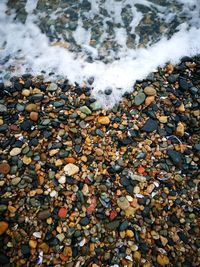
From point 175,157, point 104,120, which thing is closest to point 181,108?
point 175,157

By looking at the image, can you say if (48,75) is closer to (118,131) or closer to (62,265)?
(118,131)

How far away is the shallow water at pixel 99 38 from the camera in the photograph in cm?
374

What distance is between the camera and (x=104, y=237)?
268 centimetres

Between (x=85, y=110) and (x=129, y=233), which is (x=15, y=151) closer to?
(x=85, y=110)

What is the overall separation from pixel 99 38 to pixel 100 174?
214 cm

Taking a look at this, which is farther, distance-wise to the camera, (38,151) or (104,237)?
(38,151)

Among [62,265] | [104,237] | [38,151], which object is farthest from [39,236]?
[38,151]

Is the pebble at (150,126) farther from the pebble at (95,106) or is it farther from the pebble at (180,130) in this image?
the pebble at (95,106)

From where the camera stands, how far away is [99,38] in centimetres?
416

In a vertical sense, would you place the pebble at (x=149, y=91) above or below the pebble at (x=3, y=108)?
above

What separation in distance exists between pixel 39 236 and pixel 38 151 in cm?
87

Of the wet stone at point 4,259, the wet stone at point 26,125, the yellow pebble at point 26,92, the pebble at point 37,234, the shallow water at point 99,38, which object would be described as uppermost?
the shallow water at point 99,38

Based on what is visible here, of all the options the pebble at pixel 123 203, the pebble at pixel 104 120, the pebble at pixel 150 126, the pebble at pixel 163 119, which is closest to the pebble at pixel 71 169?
the pebble at pixel 123 203

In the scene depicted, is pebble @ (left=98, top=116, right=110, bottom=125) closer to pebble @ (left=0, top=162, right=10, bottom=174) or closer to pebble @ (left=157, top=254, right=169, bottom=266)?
pebble @ (left=0, top=162, right=10, bottom=174)
